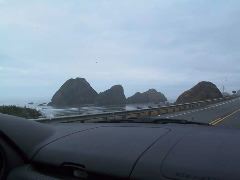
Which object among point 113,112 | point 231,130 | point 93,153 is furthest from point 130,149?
point 113,112

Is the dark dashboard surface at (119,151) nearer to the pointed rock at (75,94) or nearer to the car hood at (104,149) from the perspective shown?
the car hood at (104,149)

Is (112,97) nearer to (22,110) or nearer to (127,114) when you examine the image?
(127,114)

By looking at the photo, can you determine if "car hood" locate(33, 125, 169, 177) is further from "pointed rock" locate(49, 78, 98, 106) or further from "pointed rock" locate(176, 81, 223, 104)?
"pointed rock" locate(176, 81, 223, 104)

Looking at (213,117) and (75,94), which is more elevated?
(75,94)

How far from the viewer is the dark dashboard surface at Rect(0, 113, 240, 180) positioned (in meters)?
2.82

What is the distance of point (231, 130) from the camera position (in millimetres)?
3572

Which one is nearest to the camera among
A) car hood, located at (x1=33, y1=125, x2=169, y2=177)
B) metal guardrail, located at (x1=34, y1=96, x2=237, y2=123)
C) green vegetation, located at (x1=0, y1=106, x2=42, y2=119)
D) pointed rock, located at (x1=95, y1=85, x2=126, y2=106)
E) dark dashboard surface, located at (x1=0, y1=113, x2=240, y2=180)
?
dark dashboard surface, located at (x1=0, y1=113, x2=240, y2=180)

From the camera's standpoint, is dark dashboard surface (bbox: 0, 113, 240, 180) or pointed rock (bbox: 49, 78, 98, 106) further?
pointed rock (bbox: 49, 78, 98, 106)

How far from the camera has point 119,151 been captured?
3227mm

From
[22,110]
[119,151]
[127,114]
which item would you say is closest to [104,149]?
[119,151]

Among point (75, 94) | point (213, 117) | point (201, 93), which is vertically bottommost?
point (213, 117)

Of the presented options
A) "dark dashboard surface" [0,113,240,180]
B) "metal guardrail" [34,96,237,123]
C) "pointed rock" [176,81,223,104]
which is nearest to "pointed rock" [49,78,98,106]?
"metal guardrail" [34,96,237,123]

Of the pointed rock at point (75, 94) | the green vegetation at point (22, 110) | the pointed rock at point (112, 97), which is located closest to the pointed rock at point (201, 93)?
the pointed rock at point (112, 97)

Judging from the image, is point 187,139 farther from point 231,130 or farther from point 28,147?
point 28,147
